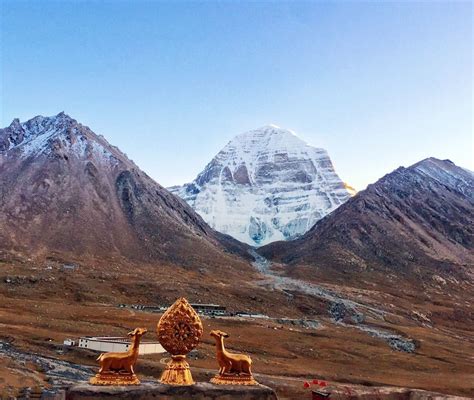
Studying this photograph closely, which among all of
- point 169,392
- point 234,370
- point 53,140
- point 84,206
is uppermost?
point 53,140

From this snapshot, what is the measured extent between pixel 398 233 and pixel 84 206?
7298 cm

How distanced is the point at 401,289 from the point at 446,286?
34.7 feet

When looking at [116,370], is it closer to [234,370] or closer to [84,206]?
[234,370]

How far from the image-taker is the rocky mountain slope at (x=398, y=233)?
398 feet

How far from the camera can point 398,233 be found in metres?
133

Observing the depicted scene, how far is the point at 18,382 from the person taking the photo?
3009 cm

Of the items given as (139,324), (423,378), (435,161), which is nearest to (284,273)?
(139,324)

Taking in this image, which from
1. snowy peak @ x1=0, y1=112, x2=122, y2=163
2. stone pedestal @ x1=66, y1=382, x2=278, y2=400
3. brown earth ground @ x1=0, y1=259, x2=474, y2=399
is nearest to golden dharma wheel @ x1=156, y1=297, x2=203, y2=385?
stone pedestal @ x1=66, y1=382, x2=278, y2=400

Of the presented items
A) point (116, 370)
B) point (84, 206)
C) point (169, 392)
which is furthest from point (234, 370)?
point (84, 206)

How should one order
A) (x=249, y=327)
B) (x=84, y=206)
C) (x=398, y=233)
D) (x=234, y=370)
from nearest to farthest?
(x=234, y=370) < (x=249, y=327) < (x=84, y=206) < (x=398, y=233)

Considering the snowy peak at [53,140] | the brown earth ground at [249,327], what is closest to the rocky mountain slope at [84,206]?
the snowy peak at [53,140]

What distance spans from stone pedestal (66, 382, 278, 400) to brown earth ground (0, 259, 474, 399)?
23.5 m

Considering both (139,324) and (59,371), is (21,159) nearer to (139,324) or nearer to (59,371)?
(139,324)

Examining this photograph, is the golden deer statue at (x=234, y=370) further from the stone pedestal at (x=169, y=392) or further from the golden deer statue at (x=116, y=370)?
the golden deer statue at (x=116, y=370)
